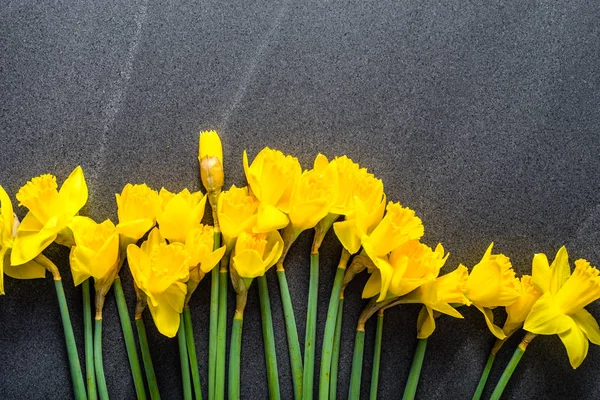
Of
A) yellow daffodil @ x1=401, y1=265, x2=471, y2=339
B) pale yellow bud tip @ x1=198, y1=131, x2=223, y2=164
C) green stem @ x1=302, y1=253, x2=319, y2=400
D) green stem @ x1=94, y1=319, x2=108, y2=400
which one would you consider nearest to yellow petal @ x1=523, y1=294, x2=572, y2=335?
yellow daffodil @ x1=401, y1=265, x2=471, y2=339

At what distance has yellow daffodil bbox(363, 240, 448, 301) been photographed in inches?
36.1

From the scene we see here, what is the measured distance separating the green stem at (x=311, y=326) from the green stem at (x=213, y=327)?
0.49 feet

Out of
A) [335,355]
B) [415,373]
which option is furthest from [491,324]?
[335,355]

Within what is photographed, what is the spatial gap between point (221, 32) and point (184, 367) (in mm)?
571

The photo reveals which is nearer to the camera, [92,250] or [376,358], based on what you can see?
[92,250]

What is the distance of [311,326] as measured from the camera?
3.24 feet

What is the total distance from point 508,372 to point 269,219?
18.8 inches

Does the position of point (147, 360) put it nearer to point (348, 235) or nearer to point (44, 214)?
point (44, 214)

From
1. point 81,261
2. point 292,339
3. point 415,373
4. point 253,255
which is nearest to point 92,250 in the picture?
point 81,261

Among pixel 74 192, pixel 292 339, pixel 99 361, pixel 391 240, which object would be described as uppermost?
pixel 391 240

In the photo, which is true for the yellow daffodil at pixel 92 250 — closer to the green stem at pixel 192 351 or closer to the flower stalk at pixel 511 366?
the green stem at pixel 192 351

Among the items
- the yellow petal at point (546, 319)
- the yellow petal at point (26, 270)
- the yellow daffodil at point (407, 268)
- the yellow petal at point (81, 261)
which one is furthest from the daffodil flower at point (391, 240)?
the yellow petal at point (26, 270)

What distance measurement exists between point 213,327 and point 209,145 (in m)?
0.30

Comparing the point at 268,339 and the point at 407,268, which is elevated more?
the point at 407,268
